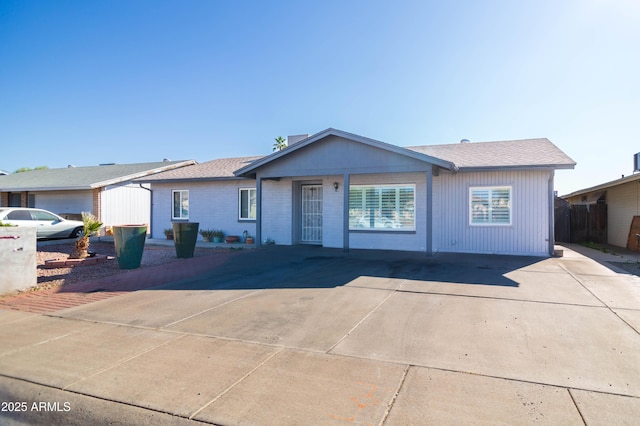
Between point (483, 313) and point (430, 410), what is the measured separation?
10.5 ft

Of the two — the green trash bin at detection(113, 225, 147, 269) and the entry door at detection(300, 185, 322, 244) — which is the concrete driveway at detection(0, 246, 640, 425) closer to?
the green trash bin at detection(113, 225, 147, 269)

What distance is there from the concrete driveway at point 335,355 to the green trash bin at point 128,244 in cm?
277

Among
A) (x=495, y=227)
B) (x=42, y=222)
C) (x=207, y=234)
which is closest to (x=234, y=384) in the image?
(x=495, y=227)

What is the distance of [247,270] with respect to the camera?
9.93m

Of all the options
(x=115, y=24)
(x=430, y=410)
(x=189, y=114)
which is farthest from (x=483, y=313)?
(x=189, y=114)

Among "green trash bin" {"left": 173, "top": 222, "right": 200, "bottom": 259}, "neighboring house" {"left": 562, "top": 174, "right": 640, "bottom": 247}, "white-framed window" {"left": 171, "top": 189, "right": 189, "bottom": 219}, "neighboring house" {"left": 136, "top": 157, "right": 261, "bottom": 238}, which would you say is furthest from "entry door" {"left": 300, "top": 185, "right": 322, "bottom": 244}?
"neighboring house" {"left": 562, "top": 174, "right": 640, "bottom": 247}

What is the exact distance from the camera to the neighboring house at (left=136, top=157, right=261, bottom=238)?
54.2ft

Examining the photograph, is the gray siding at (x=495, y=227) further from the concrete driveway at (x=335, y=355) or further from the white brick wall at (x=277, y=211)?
the white brick wall at (x=277, y=211)

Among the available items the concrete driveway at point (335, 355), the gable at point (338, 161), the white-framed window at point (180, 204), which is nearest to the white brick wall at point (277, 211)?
the gable at point (338, 161)

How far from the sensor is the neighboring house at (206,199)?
1652cm

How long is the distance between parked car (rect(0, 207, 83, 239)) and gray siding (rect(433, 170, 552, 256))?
1630cm

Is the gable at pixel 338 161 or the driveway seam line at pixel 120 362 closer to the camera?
the driveway seam line at pixel 120 362

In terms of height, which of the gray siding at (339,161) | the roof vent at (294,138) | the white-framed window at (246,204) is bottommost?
the white-framed window at (246,204)

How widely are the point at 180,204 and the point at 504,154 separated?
14.1 m
